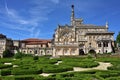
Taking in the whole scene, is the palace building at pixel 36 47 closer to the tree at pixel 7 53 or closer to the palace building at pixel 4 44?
the tree at pixel 7 53

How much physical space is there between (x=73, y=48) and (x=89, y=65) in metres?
39.3

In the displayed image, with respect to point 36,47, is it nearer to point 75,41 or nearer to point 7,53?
point 7,53

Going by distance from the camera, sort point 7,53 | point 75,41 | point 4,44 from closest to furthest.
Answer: point 75,41 < point 7,53 < point 4,44

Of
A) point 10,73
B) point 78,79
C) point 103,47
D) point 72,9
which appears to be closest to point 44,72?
point 10,73

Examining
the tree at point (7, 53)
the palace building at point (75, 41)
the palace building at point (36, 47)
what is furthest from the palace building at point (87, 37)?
the tree at point (7, 53)

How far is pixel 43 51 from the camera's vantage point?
86625 mm

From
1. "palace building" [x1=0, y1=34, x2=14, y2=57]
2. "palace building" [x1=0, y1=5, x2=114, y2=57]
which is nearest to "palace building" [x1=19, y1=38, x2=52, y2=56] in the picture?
"palace building" [x1=0, y1=5, x2=114, y2=57]

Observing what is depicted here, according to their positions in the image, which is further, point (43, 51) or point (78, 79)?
point (43, 51)

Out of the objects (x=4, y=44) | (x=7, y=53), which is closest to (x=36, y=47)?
(x=7, y=53)

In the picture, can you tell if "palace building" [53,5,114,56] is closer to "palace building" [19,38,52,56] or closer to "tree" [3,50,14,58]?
"palace building" [19,38,52,56]

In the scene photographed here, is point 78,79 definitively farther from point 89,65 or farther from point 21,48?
Answer: point 21,48

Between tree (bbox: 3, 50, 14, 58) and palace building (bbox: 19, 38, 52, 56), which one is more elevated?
palace building (bbox: 19, 38, 52, 56)

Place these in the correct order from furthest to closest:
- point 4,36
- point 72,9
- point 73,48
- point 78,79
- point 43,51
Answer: point 72,9, point 4,36, point 43,51, point 73,48, point 78,79

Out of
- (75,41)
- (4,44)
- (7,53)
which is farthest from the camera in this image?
(4,44)
